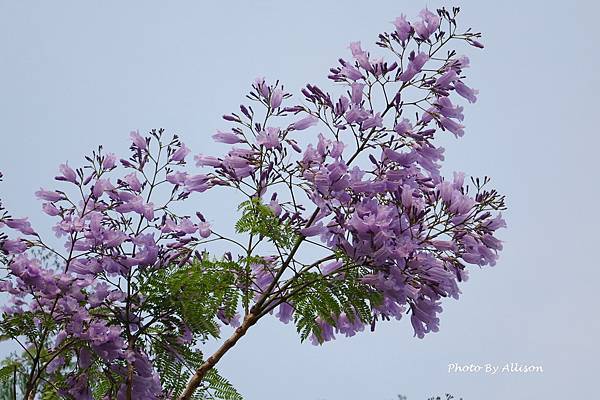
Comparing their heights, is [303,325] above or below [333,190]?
below

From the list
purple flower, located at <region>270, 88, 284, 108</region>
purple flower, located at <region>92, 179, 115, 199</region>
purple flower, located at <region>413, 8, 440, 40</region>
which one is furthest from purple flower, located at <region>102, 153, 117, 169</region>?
purple flower, located at <region>413, 8, 440, 40</region>

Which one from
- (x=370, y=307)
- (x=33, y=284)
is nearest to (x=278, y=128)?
(x=370, y=307)

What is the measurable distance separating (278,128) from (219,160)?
229mm

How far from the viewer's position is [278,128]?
2850mm

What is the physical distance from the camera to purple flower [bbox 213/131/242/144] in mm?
2914

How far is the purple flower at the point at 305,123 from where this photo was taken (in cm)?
294

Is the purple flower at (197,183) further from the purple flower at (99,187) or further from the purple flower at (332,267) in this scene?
the purple flower at (332,267)

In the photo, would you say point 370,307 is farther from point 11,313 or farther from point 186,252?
point 11,313

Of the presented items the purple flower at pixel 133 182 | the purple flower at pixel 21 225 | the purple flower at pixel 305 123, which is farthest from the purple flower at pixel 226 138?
the purple flower at pixel 21 225

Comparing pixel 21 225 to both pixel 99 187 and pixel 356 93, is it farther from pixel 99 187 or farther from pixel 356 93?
pixel 356 93

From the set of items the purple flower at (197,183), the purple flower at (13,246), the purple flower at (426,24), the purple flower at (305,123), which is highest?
the purple flower at (426,24)

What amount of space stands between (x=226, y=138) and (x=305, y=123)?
0.28 m

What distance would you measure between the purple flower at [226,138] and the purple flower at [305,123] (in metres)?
0.20

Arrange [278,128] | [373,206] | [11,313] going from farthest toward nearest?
[11,313]
[278,128]
[373,206]
